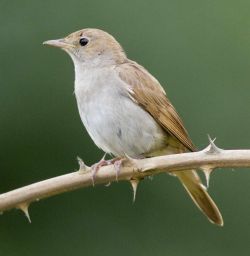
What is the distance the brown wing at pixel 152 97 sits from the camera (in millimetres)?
4703

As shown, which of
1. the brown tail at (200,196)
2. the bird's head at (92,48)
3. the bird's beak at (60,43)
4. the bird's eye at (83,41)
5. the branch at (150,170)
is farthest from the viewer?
the bird's eye at (83,41)

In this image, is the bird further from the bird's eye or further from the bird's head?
the bird's eye

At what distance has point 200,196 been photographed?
4.53 m

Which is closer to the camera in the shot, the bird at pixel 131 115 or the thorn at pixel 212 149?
the thorn at pixel 212 149

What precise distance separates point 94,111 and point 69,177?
6.03 feet

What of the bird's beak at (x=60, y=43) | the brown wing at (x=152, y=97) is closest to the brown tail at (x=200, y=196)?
the brown wing at (x=152, y=97)

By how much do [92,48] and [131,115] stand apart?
91cm

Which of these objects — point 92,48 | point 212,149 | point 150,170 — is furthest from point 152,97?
point 212,149

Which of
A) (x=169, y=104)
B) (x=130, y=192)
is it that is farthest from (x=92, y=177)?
(x=130, y=192)

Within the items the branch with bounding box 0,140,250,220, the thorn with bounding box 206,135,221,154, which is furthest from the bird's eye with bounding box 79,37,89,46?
the thorn with bounding box 206,135,221,154

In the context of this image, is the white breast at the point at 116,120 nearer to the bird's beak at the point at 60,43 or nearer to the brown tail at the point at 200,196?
the brown tail at the point at 200,196

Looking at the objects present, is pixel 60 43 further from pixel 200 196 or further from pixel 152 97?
pixel 200 196

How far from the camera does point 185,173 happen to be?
15.6ft

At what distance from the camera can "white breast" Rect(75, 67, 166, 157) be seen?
4594mm
